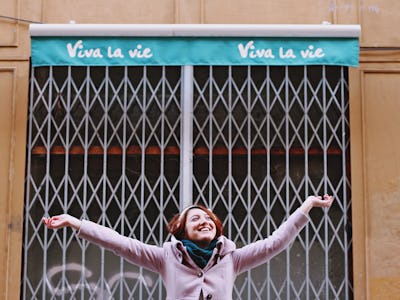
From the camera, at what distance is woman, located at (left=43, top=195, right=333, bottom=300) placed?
4051 millimetres

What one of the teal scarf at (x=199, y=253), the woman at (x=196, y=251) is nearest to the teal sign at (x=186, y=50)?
the woman at (x=196, y=251)

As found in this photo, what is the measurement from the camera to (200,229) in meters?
4.11

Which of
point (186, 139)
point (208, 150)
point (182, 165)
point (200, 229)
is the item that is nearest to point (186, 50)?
point (186, 139)

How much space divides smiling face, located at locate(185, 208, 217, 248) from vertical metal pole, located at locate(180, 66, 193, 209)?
10.5 ft

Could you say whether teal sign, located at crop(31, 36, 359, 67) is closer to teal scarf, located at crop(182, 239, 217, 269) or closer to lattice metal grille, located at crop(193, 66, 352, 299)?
lattice metal grille, located at crop(193, 66, 352, 299)

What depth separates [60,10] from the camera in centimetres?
776

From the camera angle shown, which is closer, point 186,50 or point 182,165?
point 186,50

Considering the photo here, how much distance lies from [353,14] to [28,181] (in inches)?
140

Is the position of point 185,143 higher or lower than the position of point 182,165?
higher

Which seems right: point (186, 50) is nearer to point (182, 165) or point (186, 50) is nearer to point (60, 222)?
point (182, 165)

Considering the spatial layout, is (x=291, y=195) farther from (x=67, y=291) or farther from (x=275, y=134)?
(x=67, y=291)

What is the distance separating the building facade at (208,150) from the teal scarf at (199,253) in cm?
330

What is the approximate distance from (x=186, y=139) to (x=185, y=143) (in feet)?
0.13

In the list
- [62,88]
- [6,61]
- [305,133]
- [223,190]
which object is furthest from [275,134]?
[6,61]
